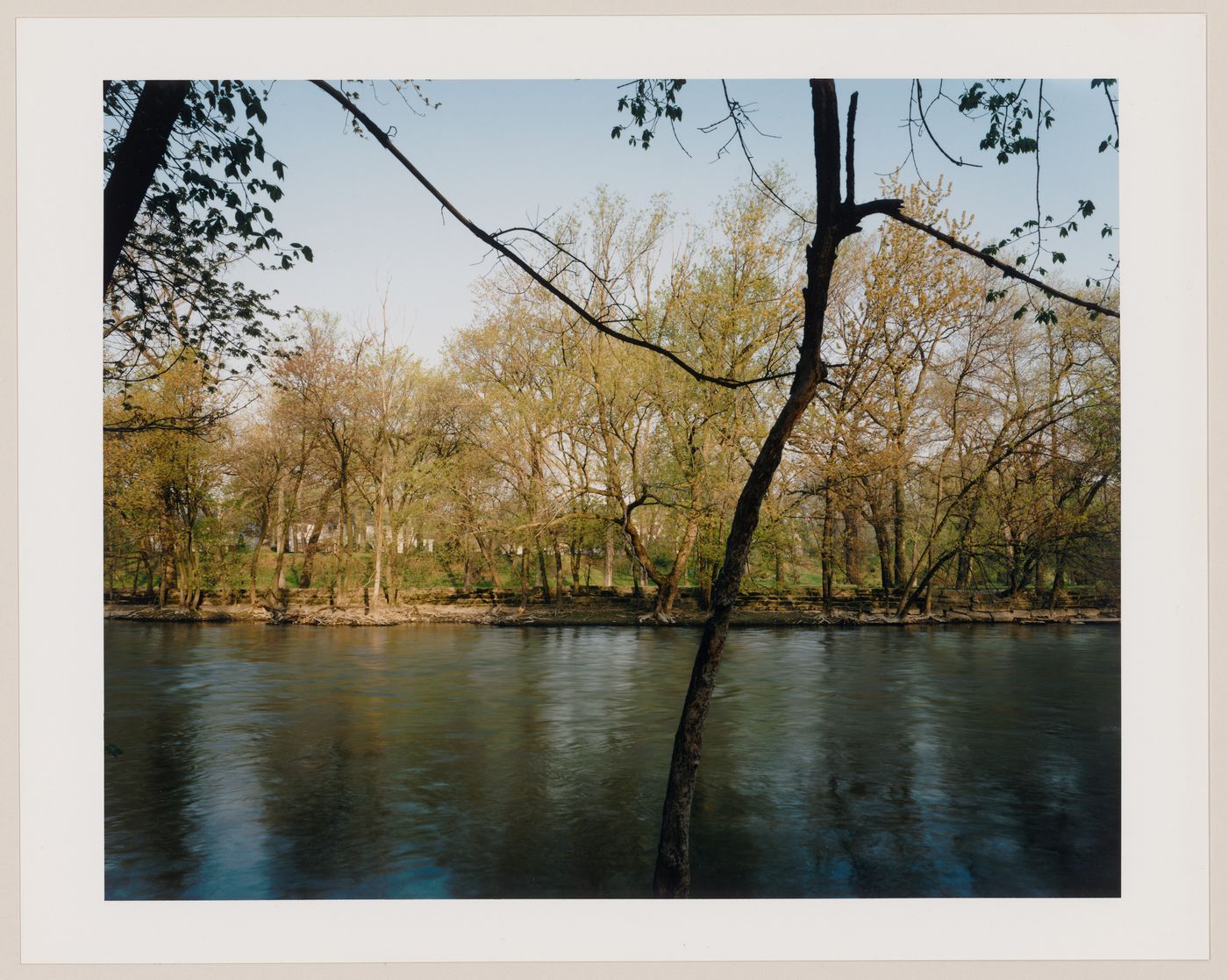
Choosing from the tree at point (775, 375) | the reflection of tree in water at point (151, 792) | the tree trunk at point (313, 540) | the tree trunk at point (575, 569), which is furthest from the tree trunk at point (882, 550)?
the tree trunk at point (313, 540)

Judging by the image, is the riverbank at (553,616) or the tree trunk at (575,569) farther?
the tree trunk at (575,569)

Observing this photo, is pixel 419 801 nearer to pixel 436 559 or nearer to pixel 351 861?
pixel 351 861

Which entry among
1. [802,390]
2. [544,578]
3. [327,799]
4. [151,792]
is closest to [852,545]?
[544,578]

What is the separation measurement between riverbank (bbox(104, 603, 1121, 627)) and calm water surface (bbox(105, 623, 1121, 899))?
0.17m

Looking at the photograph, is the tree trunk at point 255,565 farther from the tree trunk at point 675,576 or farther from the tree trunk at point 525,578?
the tree trunk at point 675,576

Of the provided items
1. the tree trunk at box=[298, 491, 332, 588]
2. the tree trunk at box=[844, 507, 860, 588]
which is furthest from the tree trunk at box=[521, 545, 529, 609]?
the tree trunk at box=[844, 507, 860, 588]

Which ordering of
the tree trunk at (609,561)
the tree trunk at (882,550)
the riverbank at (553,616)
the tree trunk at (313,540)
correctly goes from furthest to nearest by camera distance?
the tree trunk at (313,540) → the tree trunk at (609,561) → the riverbank at (553,616) → the tree trunk at (882,550)

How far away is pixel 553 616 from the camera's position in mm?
10633

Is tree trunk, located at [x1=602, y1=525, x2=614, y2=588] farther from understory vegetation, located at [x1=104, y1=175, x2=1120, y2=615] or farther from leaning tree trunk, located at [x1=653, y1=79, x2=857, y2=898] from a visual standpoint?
leaning tree trunk, located at [x1=653, y1=79, x2=857, y2=898]

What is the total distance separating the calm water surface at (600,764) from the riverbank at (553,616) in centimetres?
17

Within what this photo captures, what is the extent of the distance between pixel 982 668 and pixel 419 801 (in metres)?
5.61

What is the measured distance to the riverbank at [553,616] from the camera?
875 centimetres

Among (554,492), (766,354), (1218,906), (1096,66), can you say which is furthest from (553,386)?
(1218,906)

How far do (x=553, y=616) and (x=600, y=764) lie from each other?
4802 millimetres
